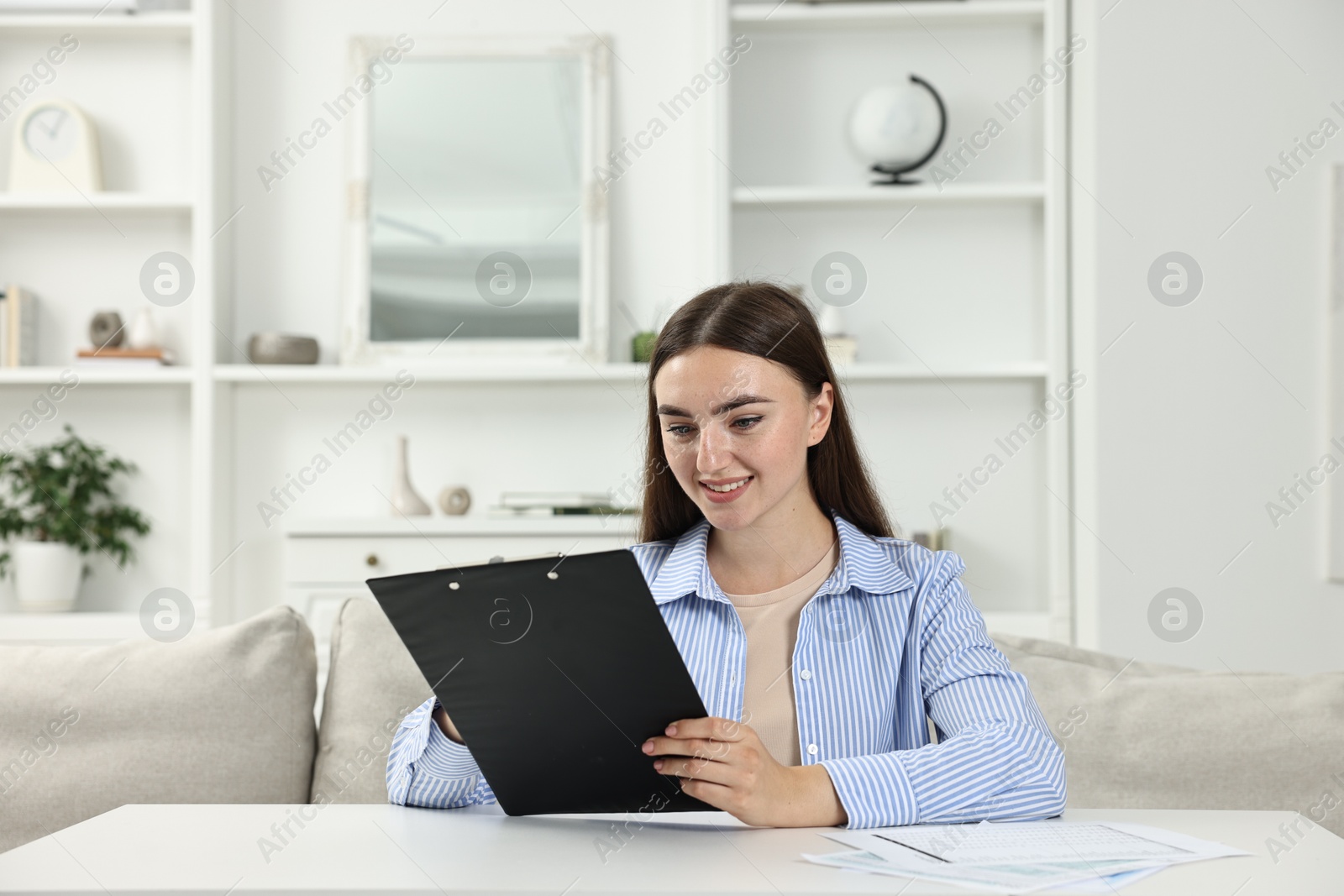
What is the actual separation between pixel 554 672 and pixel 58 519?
2.77 metres

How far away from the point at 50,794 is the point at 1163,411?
8.52ft

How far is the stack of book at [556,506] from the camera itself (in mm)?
3137

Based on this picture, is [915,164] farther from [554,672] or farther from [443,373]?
→ [554,672]

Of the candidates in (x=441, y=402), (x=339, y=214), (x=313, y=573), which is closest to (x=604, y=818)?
(x=313, y=573)

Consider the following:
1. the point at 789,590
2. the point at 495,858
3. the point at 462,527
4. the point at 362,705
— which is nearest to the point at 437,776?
the point at 495,858

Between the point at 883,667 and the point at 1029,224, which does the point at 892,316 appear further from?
the point at 883,667

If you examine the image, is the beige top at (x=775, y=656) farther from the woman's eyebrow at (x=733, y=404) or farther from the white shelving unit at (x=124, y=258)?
the white shelving unit at (x=124, y=258)

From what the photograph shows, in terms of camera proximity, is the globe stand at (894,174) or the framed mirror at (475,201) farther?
the framed mirror at (475,201)

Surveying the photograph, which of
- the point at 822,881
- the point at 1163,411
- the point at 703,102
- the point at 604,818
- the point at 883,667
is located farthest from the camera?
the point at 703,102

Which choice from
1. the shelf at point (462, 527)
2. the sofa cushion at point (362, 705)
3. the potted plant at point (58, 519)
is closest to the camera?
the sofa cushion at point (362, 705)

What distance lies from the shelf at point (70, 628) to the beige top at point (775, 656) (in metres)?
2.21

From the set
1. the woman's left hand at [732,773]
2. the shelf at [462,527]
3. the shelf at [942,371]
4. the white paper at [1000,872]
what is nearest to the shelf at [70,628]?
the shelf at [462,527]

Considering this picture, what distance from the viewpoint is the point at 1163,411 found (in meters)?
2.91

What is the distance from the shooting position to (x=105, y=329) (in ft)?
10.8
